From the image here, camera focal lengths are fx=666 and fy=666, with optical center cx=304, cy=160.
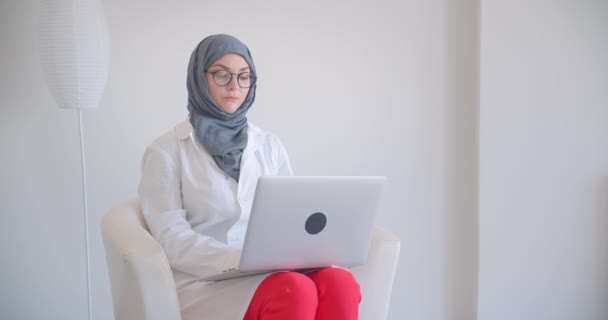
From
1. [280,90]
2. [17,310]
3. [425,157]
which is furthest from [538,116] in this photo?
[17,310]

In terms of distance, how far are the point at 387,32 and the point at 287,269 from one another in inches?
68.4

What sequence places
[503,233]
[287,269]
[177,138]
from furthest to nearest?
[503,233] < [177,138] < [287,269]

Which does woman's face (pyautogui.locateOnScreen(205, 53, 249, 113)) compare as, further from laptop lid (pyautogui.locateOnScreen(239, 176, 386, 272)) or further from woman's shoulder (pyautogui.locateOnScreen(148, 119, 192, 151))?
laptop lid (pyautogui.locateOnScreen(239, 176, 386, 272))

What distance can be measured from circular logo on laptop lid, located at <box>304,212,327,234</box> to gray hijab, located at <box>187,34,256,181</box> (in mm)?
612

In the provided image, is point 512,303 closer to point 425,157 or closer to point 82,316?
point 425,157

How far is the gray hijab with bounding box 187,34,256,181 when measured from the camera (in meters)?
2.27

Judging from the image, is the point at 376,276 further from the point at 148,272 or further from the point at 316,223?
the point at 148,272

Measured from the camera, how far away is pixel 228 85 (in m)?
2.30

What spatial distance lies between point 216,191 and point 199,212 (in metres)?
0.09

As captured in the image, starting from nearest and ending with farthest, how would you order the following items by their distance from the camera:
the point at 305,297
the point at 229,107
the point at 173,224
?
1. the point at 305,297
2. the point at 173,224
3. the point at 229,107

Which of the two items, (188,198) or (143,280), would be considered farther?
(188,198)

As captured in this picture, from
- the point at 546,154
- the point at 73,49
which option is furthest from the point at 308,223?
the point at 546,154

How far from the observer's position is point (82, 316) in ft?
9.98

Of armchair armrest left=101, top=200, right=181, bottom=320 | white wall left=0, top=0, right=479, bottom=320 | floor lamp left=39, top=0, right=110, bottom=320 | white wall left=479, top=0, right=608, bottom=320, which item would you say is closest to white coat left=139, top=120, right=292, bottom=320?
armchair armrest left=101, top=200, right=181, bottom=320
